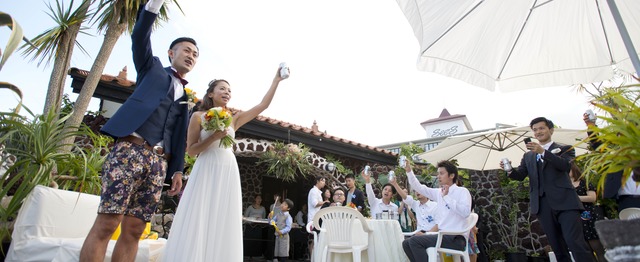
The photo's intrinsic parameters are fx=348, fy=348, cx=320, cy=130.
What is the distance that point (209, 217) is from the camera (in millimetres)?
2197

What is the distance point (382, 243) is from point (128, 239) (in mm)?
3070

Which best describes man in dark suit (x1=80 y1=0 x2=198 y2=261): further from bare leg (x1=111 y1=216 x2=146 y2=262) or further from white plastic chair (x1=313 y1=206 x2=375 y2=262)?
white plastic chair (x1=313 y1=206 x2=375 y2=262)

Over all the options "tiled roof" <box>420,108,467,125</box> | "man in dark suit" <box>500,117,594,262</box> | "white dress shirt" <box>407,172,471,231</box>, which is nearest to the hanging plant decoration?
"white dress shirt" <box>407,172,471,231</box>

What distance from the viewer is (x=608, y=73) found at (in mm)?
3070

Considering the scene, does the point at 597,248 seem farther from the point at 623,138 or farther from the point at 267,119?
the point at 267,119

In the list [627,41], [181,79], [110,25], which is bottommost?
[181,79]

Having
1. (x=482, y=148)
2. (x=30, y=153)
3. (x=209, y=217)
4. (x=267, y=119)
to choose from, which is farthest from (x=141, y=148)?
(x=267, y=119)

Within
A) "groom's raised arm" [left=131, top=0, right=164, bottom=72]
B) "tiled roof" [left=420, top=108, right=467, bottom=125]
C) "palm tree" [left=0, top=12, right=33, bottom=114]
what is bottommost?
"palm tree" [left=0, top=12, right=33, bottom=114]

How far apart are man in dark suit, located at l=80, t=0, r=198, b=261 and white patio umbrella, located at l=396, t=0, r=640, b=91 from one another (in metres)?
1.90

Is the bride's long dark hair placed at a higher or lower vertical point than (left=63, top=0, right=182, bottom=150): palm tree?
lower

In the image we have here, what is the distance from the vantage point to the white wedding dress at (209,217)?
2109 millimetres

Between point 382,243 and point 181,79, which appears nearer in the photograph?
point 181,79

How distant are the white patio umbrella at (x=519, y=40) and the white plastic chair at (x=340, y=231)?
6.45ft

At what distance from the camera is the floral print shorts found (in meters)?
1.78
